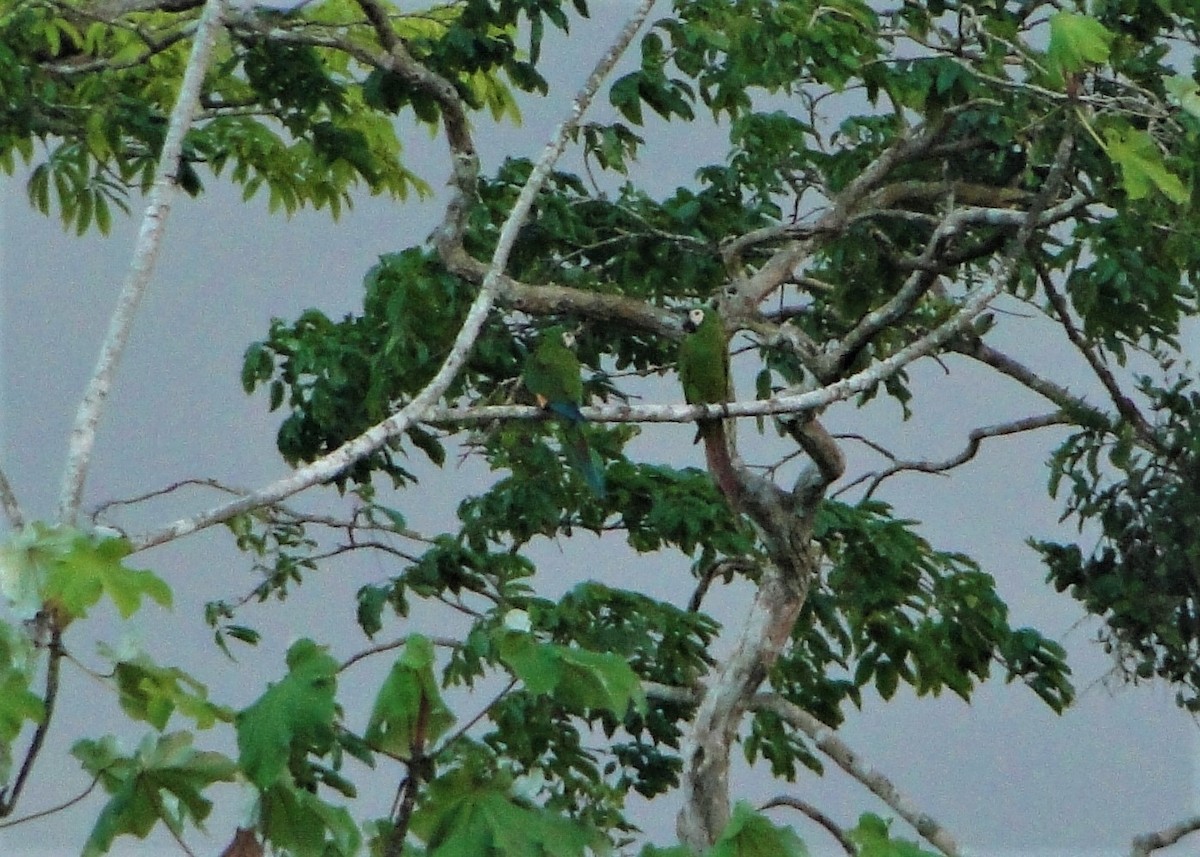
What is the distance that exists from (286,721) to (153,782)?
9.1 inches

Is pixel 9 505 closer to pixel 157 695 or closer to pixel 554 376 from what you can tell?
pixel 157 695

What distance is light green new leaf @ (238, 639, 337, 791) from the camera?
1.97m

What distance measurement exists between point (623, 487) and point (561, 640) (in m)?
0.51

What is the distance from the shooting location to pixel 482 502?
4.20 metres

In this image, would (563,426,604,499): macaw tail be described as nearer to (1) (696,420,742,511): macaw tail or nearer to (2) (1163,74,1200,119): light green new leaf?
(1) (696,420,742,511): macaw tail

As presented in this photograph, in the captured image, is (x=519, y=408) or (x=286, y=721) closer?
(x=286, y=721)

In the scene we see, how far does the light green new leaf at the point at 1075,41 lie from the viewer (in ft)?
8.08

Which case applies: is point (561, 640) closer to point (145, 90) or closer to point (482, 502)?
point (482, 502)

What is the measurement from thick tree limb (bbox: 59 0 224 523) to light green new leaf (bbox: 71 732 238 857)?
34 cm

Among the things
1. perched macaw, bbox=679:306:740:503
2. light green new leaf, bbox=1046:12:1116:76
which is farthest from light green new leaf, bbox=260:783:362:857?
perched macaw, bbox=679:306:740:503

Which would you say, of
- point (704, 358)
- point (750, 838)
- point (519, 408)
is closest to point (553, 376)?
point (704, 358)

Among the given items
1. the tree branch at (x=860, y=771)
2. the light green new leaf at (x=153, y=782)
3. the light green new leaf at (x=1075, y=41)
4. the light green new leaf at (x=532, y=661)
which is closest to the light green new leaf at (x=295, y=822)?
the light green new leaf at (x=153, y=782)

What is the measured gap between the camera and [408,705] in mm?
1976

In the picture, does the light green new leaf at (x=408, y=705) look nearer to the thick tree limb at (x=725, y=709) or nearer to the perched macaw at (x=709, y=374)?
the perched macaw at (x=709, y=374)
